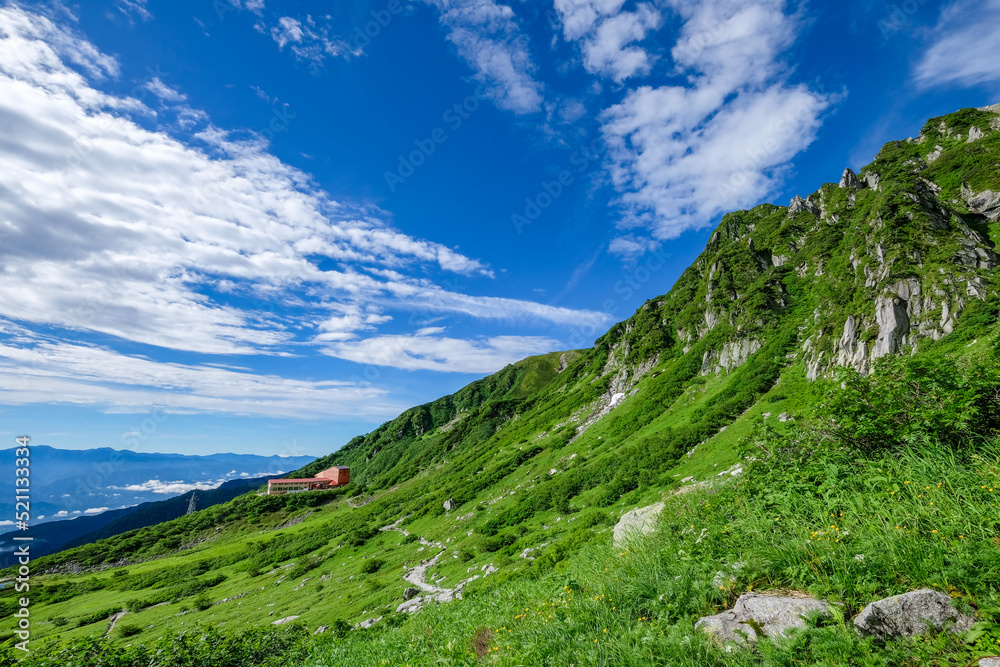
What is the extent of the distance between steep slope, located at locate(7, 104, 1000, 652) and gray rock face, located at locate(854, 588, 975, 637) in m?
6.43

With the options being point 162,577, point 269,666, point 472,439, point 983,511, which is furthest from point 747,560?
point 472,439

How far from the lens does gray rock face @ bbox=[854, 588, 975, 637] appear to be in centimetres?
443

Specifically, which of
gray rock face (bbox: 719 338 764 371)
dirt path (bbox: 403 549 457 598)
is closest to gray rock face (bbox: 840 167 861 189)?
gray rock face (bbox: 719 338 764 371)

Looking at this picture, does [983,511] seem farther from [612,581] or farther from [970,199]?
[970,199]

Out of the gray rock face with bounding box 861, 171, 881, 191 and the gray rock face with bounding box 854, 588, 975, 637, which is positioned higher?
the gray rock face with bounding box 861, 171, 881, 191

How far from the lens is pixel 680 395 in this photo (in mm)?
60750

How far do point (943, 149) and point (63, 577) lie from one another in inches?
8982

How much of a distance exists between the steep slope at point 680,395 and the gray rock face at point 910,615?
21.1 feet

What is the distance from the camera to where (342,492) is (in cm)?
17250

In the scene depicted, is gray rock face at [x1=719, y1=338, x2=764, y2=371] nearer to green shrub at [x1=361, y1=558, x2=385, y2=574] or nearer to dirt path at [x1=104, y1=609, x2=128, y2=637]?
green shrub at [x1=361, y1=558, x2=385, y2=574]

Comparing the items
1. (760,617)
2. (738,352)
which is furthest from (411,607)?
(738,352)

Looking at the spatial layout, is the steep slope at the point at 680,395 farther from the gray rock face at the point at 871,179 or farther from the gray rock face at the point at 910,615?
the gray rock face at the point at 910,615

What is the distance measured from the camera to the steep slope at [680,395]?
33.8 metres

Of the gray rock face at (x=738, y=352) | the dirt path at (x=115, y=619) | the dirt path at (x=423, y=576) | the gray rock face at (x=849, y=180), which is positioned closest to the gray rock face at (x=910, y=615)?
the dirt path at (x=423, y=576)
